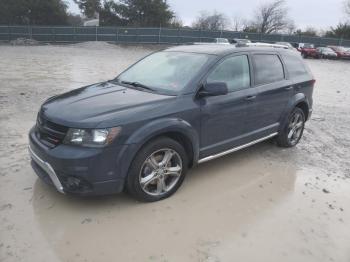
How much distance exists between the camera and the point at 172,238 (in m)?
3.34

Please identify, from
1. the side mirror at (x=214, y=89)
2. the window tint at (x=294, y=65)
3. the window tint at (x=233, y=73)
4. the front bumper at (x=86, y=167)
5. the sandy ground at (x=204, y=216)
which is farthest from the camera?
the window tint at (x=294, y=65)

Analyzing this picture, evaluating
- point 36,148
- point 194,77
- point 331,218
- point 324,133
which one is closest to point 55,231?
point 36,148

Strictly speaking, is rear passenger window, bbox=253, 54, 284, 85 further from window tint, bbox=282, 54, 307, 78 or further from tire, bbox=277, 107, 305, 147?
tire, bbox=277, 107, 305, 147

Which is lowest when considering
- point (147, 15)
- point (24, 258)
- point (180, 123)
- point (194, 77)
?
point (24, 258)

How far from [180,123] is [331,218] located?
6.38 ft

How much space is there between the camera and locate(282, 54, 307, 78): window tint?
18.4 ft

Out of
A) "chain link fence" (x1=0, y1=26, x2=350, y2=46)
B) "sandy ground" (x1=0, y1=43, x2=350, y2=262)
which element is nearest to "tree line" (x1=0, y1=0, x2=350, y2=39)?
"chain link fence" (x1=0, y1=26, x2=350, y2=46)

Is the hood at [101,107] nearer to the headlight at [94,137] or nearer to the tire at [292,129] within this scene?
the headlight at [94,137]

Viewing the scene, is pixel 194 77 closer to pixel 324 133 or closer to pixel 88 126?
pixel 88 126

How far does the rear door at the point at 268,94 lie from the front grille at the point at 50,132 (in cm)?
249

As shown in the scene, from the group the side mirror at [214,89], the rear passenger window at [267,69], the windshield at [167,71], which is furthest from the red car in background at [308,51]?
the side mirror at [214,89]

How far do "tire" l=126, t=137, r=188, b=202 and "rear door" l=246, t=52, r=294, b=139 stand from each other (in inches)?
52.2

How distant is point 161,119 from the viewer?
3.73 meters

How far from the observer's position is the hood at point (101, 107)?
3.44m
